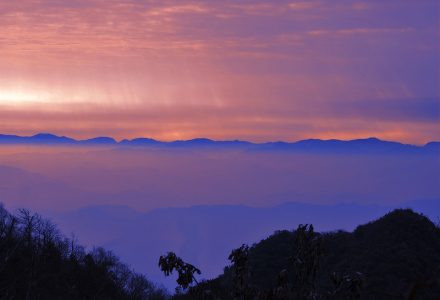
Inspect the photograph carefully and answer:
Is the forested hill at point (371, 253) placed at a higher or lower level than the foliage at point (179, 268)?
lower

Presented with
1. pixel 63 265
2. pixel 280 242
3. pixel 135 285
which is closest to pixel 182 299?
pixel 63 265

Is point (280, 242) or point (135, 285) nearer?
point (135, 285)

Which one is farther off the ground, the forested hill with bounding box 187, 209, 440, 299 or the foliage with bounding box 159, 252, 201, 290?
the foliage with bounding box 159, 252, 201, 290

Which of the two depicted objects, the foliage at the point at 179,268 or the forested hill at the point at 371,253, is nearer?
the foliage at the point at 179,268

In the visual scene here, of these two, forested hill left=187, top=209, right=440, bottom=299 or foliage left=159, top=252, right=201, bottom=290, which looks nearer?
foliage left=159, top=252, right=201, bottom=290

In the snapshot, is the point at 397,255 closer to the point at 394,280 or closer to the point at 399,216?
the point at 394,280

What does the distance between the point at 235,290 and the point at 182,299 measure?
81.9 feet

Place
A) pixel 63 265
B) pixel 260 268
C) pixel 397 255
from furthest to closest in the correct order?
pixel 260 268 < pixel 397 255 < pixel 63 265

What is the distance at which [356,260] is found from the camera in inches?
2023

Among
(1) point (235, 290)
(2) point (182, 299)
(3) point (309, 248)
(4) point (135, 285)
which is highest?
(3) point (309, 248)

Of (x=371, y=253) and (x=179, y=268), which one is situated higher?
(x=179, y=268)

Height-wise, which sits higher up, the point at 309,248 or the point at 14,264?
the point at 309,248

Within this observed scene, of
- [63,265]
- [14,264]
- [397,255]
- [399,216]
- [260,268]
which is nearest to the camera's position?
[14,264]

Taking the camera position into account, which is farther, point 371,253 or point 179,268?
point 371,253
